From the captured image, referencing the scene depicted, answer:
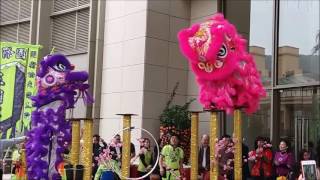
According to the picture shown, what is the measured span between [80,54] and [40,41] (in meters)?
2.13

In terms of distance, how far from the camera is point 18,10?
18531 millimetres

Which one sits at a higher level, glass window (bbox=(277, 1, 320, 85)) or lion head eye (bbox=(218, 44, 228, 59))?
glass window (bbox=(277, 1, 320, 85))

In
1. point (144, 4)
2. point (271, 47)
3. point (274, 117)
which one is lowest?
point (274, 117)

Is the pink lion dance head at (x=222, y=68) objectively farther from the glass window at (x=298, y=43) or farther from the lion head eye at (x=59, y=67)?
the glass window at (x=298, y=43)

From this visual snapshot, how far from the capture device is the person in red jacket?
32.7ft

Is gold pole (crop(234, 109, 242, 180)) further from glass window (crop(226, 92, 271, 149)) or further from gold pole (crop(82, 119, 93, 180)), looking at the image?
glass window (crop(226, 92, 271, 149))

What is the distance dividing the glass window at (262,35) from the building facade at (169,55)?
2 centimetres

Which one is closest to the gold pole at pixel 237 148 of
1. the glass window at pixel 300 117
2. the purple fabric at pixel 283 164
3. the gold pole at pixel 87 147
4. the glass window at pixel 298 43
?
the gold pole at pixel 87 147

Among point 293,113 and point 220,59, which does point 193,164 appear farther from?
point 293,113

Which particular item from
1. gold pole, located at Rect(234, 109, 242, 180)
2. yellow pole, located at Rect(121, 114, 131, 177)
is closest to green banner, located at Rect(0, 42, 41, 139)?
yellow pole, located at Rect(121, 114, 131, 177)

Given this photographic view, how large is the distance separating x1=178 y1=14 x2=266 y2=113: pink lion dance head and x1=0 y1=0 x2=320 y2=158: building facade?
556cm

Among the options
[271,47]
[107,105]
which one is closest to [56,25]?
[107,105]

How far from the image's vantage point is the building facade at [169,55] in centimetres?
1198

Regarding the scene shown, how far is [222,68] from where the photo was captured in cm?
636
